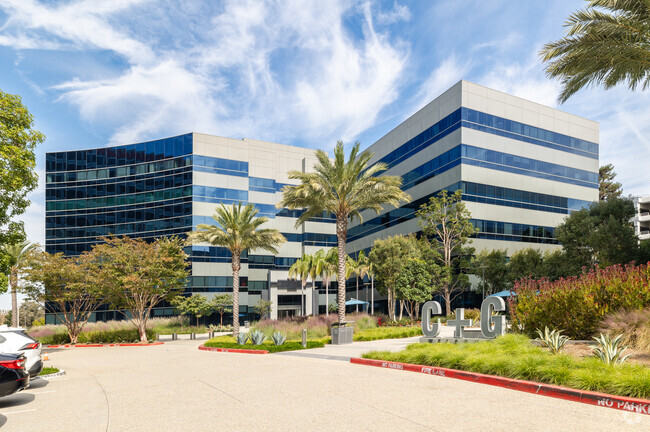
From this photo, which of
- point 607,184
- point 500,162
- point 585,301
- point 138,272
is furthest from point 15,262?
point 607,184

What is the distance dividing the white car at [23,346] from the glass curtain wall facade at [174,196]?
4792 centimetres

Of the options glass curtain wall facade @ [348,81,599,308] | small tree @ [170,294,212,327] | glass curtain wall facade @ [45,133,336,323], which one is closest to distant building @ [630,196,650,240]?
glass curtain wall facade @ [348,81,599,308]

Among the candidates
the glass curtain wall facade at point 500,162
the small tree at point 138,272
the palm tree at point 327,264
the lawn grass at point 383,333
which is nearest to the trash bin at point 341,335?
the lawn grass at point 383,333

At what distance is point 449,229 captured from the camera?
44.3m

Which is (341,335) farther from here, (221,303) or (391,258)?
(221,303)

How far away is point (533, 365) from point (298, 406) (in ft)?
18.2

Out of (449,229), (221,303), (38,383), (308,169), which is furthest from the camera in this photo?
(308,169)

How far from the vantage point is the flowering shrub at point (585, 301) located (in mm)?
14781

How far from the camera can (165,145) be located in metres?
63.6

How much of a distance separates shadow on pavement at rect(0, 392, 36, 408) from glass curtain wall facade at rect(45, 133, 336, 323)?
4858 cm

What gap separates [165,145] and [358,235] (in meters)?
30.7

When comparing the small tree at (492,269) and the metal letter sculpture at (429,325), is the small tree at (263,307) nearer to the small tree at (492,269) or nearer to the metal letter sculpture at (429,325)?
the small tree at (492,269)

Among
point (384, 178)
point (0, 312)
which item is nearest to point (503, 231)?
point (384, 178)

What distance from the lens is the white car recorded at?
11508 millimetres
